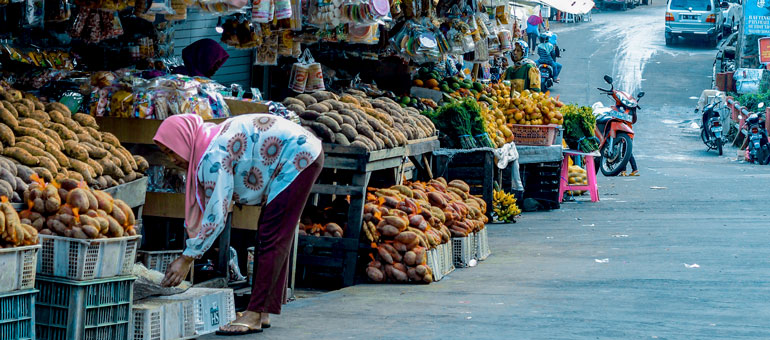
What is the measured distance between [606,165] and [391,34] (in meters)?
7.10

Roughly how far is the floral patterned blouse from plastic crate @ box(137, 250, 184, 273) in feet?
3.85

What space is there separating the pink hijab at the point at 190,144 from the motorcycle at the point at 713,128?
747 inches

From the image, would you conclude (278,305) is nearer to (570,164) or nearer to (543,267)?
(543,267)

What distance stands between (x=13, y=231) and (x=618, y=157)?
14365 millimetres

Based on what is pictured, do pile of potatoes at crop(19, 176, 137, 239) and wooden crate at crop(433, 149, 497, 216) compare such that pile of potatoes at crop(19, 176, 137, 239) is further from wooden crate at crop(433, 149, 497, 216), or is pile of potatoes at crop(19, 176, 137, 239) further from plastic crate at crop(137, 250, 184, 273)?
wooden crate at crop(433, 149, 497, 216)

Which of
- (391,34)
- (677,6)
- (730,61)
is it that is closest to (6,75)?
(391,34)

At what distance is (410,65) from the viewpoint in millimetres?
13734

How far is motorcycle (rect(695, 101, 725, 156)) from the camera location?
2341 cm

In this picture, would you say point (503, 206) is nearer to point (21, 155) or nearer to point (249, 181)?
point (249, 181)

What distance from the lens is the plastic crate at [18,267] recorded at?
196 inches

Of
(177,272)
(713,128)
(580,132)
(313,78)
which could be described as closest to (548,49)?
(713,128)

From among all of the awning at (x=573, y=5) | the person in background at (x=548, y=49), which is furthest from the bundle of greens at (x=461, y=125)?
the person in background at (x=548, y=49)

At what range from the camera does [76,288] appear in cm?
537

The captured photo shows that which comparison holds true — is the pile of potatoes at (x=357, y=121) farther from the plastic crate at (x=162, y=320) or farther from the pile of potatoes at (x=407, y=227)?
the plastic crate at (x=162, y=320)
